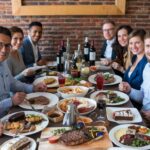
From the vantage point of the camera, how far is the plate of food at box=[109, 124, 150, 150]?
1.50 meters

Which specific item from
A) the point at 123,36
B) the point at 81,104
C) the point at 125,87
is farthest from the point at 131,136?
the point at 123,36

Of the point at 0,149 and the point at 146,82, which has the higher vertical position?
the point at 146,82

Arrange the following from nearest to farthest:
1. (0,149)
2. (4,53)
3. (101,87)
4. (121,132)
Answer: (0,149), (121,132), (4,53), (101,87)

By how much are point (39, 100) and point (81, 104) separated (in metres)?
0.34

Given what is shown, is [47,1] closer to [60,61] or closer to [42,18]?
[42,18]

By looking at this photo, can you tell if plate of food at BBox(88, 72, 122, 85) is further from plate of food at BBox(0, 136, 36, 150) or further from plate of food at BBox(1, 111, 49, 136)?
plate of food at BBox(0, 136, 36, 150)

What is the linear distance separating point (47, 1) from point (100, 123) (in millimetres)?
2692

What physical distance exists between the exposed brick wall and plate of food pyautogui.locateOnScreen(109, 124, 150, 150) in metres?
2.63

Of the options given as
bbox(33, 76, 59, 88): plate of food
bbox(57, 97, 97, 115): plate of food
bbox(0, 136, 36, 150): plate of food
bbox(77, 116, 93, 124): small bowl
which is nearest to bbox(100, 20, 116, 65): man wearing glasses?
bbox(33, 76, 59, 88): plate of food

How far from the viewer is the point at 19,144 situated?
1.48 m

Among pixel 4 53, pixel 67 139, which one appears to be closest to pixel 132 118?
pixel 67 139

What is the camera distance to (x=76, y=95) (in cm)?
216

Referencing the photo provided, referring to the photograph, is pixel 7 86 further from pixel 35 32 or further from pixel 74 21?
pixel 74 21

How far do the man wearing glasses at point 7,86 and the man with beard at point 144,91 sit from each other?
0.71 m
